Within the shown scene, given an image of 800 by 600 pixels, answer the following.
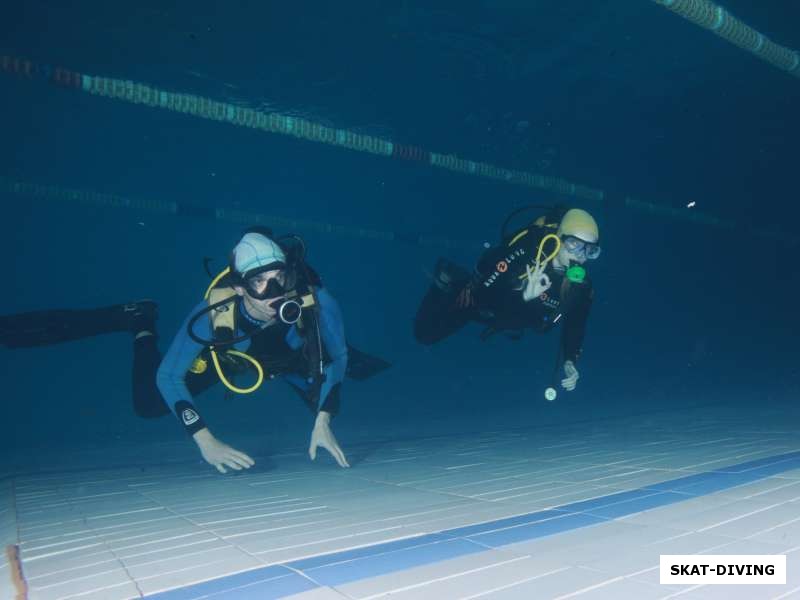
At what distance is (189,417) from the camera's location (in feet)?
14.5

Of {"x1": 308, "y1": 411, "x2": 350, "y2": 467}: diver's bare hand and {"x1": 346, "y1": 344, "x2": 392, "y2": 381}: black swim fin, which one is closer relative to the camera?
{"x1": 308, "y1": 411, "x2": 350, "y2": 467}: diver's bare hand

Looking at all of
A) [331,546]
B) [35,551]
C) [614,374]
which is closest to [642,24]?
[331,546]

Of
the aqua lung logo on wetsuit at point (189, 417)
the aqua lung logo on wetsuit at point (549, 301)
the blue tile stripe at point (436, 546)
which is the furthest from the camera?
the aqua lung logo on wetsuit at point (549, 301)

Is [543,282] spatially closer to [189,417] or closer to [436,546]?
[189,417]

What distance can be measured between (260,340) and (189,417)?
3.08 feet

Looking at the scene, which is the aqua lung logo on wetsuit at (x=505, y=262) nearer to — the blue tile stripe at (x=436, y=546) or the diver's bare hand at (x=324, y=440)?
the diver's bare hand at (x=324, y=440)

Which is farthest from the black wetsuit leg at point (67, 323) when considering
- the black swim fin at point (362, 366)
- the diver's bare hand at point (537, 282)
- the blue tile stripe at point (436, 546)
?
the blue tile stripe at point (436, 546)

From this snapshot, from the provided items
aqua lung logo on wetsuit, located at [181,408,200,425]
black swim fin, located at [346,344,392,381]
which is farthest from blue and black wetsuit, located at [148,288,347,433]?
black swim fin, located at [346,344,392,381]

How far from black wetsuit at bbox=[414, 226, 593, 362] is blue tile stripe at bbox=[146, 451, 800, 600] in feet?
8.43

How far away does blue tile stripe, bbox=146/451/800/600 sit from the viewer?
6.40ft

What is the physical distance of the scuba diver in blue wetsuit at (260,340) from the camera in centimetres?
447

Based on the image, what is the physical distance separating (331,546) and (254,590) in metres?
0.56

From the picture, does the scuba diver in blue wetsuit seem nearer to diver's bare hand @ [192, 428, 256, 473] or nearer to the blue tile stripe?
diver's bare hand @ [192, 428, 256, 473]

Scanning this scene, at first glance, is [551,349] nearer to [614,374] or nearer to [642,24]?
[614,374]
